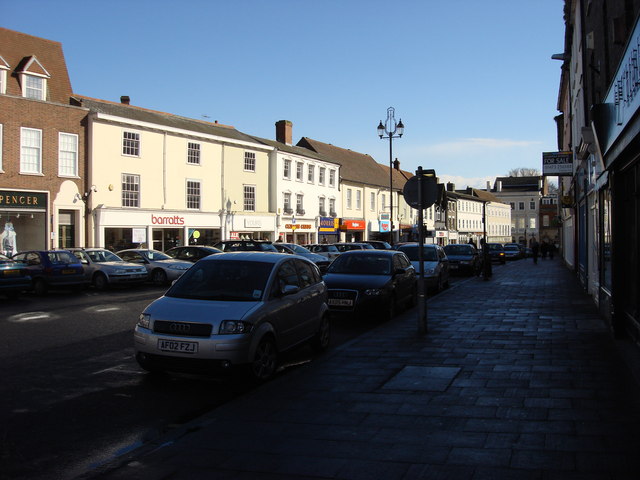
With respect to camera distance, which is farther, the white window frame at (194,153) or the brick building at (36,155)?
the white window frame at (194,153)

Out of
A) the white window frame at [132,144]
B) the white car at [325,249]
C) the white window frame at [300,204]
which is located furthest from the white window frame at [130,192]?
the white window frame at [300,204]

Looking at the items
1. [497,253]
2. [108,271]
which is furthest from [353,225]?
[108,271]

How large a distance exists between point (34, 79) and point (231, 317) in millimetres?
27264

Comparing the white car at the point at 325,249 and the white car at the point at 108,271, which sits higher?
the white car at the point at 325,249

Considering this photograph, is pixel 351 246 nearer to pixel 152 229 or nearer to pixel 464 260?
pixel 464 260

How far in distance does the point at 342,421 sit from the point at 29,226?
26826 mm

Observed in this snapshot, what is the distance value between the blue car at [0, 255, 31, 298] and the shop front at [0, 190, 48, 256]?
1151 centimetres

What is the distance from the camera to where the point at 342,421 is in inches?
214

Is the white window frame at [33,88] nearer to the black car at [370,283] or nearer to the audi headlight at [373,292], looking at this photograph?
the black car at [370,283]

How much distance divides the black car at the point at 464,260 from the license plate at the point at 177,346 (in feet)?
74.5

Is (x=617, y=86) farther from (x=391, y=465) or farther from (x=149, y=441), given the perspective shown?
(x=149, y=441)

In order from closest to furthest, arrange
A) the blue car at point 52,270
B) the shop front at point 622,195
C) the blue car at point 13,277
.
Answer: the shop front at point 622,195 → the blue car at point 13,277 → the blue car at point 52,270

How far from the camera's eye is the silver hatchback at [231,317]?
677 cm

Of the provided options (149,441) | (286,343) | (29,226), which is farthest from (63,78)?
(149,441)
